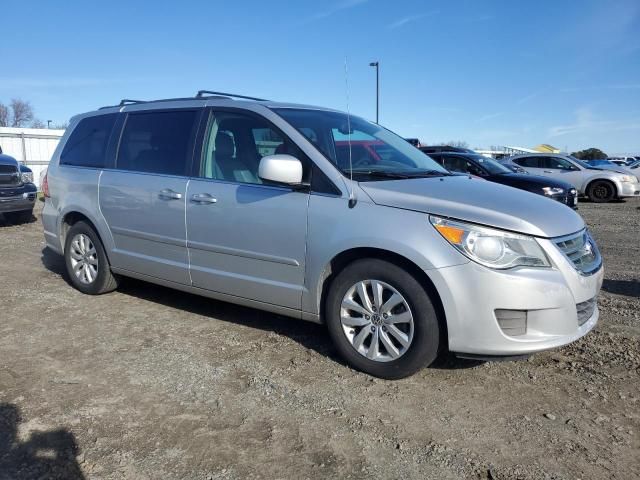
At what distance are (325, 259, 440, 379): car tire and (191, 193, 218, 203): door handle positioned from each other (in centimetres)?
125

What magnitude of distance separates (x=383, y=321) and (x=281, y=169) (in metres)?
1.22

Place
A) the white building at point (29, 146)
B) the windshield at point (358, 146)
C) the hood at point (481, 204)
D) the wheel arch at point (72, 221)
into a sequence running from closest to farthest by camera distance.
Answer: the hood at point (481, 204) < the windshield at point (358, 146) < the wheel arch at point (72, 221) < the white building at point (29, 146)

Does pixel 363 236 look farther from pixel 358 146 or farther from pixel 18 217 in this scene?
pixel 18 217

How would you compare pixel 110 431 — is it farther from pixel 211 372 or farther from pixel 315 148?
pixel 315 148

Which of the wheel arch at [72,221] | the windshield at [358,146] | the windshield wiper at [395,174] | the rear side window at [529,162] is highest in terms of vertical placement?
the windshield at [358,146]

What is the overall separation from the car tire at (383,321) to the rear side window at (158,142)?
1.87 m

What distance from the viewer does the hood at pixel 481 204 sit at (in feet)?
10.9

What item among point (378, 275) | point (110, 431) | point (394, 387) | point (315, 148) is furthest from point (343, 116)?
point (110, 431)

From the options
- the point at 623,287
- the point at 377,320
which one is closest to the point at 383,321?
the point at 377,320

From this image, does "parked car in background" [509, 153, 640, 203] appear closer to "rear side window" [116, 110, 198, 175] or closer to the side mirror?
"rear side window" [116, 110, 198, 175]

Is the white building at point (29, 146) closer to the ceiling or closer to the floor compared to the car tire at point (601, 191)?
closer to the ceiling

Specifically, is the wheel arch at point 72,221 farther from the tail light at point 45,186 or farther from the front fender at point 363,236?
the front fender at point 363,236

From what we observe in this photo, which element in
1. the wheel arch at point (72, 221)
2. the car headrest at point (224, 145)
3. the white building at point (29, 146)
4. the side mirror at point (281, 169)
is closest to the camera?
the side mirror at point (281, 169)

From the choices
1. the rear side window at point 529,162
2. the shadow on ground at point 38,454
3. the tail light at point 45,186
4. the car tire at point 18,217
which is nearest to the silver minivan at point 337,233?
the tail light at point 45,186
